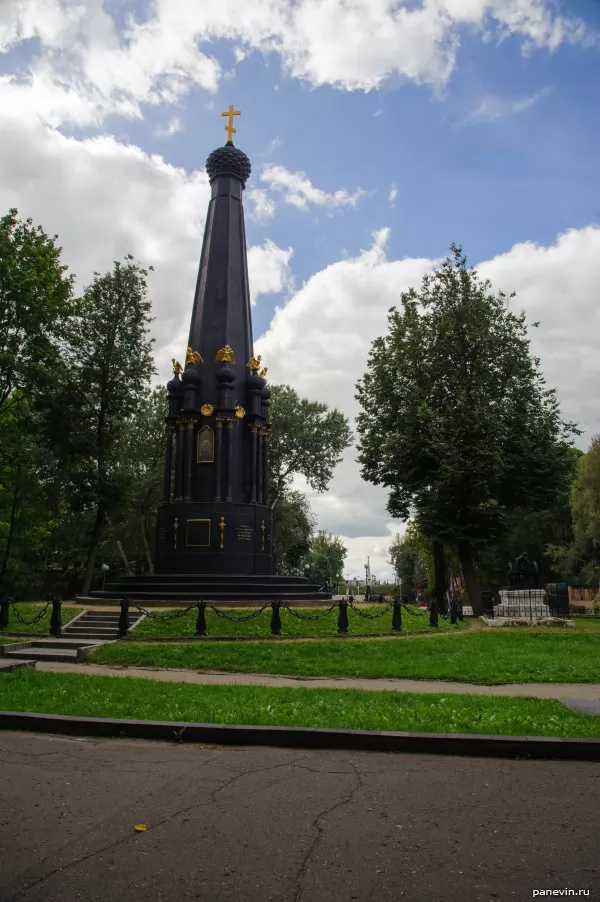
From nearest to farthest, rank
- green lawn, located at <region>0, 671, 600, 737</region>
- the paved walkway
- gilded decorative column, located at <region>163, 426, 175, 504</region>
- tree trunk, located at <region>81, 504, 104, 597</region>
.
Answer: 1. green lawn, located at <region>0, 671, 600, 737</region>
2. the paved walkway
3. gilded decorative column, located at <region>163, 426, 175, 504</region>
4. tree trunk, located at <region>81, 504, 104, 597</region>

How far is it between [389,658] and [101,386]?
2089 centimetres

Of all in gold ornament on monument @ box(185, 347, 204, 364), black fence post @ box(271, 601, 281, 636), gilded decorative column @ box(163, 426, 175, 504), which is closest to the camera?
black fence post @ box(271, 601, 281, 636)

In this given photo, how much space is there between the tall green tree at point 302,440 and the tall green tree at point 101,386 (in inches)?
613

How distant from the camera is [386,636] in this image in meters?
17.4

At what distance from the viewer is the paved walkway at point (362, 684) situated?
9602 mm

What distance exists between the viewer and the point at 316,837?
4.15m

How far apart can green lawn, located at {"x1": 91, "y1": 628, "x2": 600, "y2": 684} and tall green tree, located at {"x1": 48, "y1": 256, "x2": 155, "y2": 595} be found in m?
14.8

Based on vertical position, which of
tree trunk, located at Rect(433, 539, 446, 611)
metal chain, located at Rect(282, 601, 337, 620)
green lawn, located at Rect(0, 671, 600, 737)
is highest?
tree trunk, located at Rect(433, 539, 446, 611)

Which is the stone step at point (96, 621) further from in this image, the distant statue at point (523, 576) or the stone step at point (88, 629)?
the distant statue at point (523, 576)

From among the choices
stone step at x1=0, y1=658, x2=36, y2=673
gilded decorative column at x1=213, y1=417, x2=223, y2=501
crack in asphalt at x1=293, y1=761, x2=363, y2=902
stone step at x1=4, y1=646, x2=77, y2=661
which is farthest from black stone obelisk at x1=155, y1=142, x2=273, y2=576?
crack in asphalt at x1=293, y1=761, x2=363, y2=902

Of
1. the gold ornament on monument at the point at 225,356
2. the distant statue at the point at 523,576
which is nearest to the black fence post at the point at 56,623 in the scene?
the gold ornament on monument at the point at 225,356

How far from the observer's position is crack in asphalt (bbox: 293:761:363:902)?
3.46 m

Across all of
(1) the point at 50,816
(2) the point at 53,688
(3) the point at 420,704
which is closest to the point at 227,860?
(1) the point at 50,816

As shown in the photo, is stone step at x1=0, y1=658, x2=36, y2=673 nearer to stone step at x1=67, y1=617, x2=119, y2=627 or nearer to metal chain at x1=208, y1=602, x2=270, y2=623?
stone step at x1=67, y1=617, x2=119, y2=627
